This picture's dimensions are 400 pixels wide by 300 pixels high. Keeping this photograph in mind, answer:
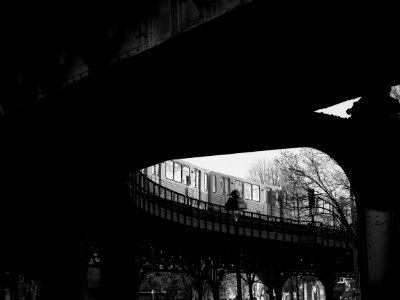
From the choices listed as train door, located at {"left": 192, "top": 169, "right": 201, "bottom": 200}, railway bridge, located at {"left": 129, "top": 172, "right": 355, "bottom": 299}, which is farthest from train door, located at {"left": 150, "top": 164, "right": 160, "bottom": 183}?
train door, located at {"left": 192, "top": 169, "right": 201, "bottom": 200}

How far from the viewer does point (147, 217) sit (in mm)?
30172

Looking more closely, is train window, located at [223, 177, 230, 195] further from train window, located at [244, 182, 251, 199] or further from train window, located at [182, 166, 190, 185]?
train window, located at [182, 166, 190, 185]

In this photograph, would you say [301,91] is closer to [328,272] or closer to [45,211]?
[45,211]

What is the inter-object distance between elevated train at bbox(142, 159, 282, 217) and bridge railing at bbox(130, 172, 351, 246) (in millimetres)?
3214

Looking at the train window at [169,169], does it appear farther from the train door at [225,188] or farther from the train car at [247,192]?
the train door at [225,188]

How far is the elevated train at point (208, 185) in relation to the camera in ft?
148

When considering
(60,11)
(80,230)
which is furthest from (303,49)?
(80,230)

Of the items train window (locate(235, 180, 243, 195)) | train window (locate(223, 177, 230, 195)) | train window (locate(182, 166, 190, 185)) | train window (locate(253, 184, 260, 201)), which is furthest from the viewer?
train window (locate(253, 184, 260, 201))

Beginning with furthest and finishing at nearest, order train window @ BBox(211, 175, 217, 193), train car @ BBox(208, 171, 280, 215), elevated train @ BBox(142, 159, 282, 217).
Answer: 1. train car @ BBox(208, 171, 280, 215)
2. train window @ BBox(211, 175, 217, 193)
3. elevated train @ BBox(142, 159, 282, 217)

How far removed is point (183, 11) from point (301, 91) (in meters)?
3.62

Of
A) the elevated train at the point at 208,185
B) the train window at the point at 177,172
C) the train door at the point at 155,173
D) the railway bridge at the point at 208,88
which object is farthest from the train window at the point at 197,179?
the railway bridge at the point at 208,88

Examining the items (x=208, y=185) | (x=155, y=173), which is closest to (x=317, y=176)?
(x=155, y=173)

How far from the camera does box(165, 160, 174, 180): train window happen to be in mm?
45250

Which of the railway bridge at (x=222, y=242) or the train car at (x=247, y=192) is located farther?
the train car at (x=247, y=192)
